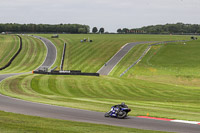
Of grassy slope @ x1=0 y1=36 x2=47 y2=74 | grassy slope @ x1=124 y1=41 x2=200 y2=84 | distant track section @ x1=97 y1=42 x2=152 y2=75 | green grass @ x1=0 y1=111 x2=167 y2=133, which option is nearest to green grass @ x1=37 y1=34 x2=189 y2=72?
distant track section @ x1=97 y1=42 x2=152 y2=75

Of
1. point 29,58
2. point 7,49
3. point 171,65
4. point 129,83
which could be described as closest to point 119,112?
point 129,83

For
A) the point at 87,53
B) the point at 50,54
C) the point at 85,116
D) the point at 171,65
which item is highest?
the point at 85,116

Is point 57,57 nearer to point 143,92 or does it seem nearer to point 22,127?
point 143,92

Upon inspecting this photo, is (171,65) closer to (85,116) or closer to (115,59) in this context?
(115,59)

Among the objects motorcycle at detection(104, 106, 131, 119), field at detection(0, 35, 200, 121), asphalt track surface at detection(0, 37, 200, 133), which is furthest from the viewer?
field at detection(0, 35, 200, 121)

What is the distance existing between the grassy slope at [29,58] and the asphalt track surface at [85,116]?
2332 inches

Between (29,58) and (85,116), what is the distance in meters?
85.8

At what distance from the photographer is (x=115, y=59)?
331ft

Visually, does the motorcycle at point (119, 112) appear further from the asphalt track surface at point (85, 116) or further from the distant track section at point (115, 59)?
the distant track section at point (115, 59)

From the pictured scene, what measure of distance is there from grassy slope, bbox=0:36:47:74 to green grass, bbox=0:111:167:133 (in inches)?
2690

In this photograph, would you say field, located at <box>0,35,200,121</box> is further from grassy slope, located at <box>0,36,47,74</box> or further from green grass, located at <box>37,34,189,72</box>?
grassy slope, located at <box>0,36,47,74</box>

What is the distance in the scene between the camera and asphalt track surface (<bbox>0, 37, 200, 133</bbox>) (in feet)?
73.8

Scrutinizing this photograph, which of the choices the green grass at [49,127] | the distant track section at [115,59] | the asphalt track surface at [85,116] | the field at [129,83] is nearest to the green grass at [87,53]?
the field at [129,83]

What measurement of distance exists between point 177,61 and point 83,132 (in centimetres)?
8138
